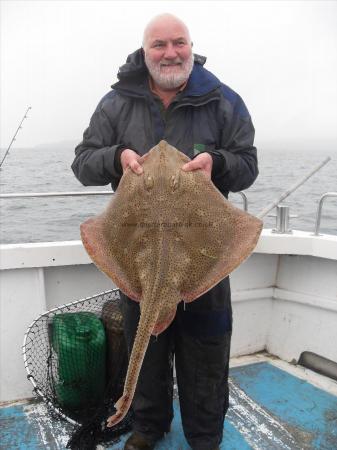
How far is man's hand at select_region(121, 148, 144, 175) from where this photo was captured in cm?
253

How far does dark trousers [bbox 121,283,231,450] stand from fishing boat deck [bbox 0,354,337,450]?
336mm

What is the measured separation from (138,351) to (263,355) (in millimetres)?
3147

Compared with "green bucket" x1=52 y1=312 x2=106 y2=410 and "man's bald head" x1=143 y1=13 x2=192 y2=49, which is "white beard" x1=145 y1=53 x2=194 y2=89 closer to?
"man's bald head" x1=143 y1=13 x2=192 y2=49

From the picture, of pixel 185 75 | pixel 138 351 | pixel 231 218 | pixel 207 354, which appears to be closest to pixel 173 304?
pixel 138 351

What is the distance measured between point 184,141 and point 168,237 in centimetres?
87

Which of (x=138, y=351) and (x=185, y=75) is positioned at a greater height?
(x=185, y=75)

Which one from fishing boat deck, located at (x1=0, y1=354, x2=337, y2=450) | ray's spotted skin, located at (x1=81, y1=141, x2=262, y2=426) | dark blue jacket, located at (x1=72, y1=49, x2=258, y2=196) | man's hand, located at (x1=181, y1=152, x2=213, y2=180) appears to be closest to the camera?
ray's spotted skin, located at (x1=81, y1=141, x2=262, y2=426)

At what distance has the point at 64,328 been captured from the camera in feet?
12.5

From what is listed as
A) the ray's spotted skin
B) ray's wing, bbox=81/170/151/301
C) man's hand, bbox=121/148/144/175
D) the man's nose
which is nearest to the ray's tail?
the ray's spotted skin

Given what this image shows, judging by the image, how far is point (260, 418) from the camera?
152 inches

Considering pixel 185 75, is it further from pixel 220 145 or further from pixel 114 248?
pixel 114 248

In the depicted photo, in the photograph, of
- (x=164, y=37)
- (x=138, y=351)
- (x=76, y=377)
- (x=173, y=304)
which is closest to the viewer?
(x=138, y=351)

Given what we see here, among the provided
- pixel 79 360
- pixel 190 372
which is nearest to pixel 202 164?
pixel 190 372

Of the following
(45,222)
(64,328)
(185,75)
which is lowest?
(45,222)
